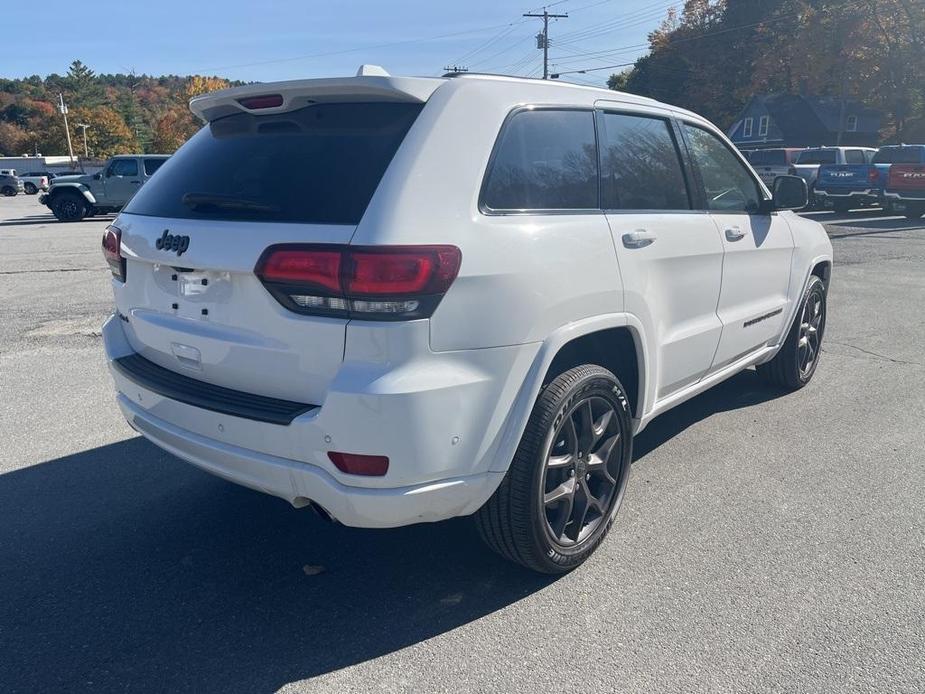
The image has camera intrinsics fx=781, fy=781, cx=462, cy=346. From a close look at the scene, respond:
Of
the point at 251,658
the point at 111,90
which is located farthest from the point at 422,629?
the point at 111,90

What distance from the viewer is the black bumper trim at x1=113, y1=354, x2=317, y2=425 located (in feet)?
8.59

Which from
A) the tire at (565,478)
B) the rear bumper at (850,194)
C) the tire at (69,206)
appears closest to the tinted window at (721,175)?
the tire at (565,478)

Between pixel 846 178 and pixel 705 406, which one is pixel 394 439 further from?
pixel 846 178

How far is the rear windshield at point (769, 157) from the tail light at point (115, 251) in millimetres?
26006

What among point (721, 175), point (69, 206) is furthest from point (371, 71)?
point (69, 206)

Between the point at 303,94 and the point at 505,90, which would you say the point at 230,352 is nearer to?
the point at 303,94

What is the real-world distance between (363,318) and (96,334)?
557 cm

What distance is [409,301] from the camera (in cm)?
247

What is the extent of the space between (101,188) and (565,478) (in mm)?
22374

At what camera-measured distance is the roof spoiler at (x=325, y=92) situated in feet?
8.89

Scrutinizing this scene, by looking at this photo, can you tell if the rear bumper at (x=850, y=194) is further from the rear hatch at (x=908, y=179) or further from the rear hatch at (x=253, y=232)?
the rear hatch at (x=253, y=232)

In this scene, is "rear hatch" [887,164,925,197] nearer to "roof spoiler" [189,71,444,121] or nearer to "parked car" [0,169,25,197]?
"roof spoiler" [189,71,444,121]

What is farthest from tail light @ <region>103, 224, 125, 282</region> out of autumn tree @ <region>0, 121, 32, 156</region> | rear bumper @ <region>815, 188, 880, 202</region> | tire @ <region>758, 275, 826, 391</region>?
autumn tree @ <region>0, 121, 32, 156</region>

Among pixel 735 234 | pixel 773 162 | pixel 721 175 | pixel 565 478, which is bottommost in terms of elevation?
pixel 773 162
